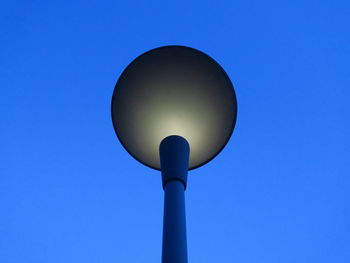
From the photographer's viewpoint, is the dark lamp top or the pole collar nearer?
the pole collar

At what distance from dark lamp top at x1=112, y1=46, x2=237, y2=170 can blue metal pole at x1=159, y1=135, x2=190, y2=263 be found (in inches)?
10.5

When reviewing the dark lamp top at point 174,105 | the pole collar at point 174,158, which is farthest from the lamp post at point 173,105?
the pole collar at point 174,158

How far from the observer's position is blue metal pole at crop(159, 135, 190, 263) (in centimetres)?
298

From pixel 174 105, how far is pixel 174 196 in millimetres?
1097

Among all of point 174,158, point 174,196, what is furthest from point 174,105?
point 174,196

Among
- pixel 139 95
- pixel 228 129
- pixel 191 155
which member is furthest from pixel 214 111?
pixel 139 95

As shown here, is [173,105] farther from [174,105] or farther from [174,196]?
[174,196]

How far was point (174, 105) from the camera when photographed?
420 cm

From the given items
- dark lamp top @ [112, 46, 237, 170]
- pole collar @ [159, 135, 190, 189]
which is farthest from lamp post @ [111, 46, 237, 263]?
pole collar @ [159, 135, 190, 189]

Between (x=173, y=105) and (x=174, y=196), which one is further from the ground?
(x=173, y=105)

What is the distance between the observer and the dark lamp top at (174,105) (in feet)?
13.8

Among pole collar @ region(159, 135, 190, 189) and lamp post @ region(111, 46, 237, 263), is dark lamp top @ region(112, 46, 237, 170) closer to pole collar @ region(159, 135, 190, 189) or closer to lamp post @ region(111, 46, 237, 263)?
lamp post @ region(111, 46, 237, 263)

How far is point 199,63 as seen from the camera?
4312 mm

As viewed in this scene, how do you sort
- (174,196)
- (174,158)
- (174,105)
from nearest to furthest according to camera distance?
(174,196)
(174,158)
(174,105)
